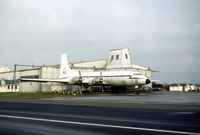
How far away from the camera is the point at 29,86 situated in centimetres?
8294

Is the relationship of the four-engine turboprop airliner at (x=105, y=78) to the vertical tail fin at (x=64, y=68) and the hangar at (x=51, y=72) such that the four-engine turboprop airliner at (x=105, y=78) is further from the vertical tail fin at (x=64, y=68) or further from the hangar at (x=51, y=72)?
the hangar at (x=51, y=72)

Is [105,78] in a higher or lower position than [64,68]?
lower

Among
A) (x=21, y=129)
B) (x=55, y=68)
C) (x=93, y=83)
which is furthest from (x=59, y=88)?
(x=21, y=129)

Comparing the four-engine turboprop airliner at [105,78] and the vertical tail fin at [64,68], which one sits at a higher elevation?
the vertical tail fin at [64,68]

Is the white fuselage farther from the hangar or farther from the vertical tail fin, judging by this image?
the hangar

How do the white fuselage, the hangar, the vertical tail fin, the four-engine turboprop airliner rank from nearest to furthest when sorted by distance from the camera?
the white fuselage
the four-engine turboprop airliner
the vertical tail fin
the hangar

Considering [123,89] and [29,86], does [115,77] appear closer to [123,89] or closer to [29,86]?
[123,89]

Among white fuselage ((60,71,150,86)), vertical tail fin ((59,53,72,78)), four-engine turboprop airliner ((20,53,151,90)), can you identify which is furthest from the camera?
vertical tail fin ((59,53,72,78))

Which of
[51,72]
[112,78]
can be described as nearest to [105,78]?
[112,78]

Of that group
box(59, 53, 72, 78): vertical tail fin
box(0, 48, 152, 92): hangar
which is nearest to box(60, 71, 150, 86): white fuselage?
box(59, 53, 72, 78): vertical tail fin

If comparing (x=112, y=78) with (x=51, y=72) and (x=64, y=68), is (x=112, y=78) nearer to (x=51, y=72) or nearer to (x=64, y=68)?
(x=64, y=68)

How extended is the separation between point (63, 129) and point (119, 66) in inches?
2764


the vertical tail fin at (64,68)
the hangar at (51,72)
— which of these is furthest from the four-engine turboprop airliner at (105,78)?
the hangar at (51,72)

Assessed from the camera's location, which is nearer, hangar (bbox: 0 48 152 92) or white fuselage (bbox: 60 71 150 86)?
white fuselage (bbox: 60 71 150 86)
